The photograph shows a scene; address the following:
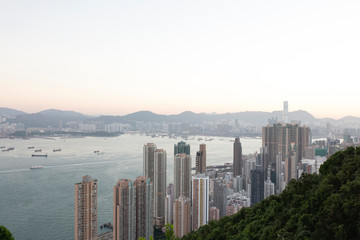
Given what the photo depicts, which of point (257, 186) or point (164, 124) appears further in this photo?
point (164, 124)

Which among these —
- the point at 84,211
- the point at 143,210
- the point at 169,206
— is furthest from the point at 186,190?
the point at 84,211

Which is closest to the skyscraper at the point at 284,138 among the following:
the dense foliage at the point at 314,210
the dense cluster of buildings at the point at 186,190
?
the dense cluster of buildings at the point at 186,190

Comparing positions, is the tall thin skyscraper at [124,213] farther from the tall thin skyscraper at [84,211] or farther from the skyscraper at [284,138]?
the skyscraper at [284,138]

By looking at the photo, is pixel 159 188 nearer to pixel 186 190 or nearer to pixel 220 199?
pixel 186 190

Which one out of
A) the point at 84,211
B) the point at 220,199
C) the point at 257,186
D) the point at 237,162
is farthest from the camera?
the point at 237,162

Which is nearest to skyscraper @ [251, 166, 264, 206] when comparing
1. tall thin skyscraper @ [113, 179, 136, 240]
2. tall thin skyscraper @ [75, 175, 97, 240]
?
tall thin skyscraper @ [113, 179, 136, 240]

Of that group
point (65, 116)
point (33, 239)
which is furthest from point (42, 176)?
point (65, 116)

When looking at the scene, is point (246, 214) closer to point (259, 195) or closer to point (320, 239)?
point (320, 239)
